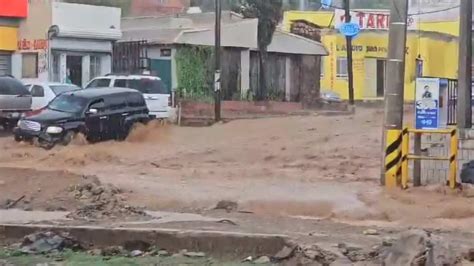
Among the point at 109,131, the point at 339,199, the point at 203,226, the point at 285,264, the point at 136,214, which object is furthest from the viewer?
the point at 109,131

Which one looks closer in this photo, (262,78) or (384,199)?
(384,199)

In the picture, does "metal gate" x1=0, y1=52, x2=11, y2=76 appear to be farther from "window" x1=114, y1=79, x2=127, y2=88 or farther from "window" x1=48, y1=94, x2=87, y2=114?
"window" x1=48, y1=94, x2=87, y2=114

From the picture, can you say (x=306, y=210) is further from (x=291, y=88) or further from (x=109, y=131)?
(x=291, y=88)

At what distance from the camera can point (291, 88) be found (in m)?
54.5

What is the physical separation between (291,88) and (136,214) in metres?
38.4

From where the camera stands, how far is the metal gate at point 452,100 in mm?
25281

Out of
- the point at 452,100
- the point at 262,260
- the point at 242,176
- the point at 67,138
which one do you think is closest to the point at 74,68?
the point at 67,138

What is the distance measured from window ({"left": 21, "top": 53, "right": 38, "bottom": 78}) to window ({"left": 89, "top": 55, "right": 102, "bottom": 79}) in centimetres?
249

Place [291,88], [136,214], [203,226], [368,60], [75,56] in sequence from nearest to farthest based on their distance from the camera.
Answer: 1. [203,226]
2. [136,214]
3. [75,56]
4. [291,88]
5. [368,60]

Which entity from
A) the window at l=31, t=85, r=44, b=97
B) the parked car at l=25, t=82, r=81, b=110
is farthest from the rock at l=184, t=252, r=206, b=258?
the window at l=31, t=85, r=44, b=97

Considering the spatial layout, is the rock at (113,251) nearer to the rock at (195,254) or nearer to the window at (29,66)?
the rock at (195,254)

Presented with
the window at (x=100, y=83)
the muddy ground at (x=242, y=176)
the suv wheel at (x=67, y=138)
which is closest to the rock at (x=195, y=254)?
the muddy ground at (x=242, y=176)

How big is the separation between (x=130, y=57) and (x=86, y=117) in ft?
61.4

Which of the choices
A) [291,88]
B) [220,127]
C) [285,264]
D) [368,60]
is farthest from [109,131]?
[368,60]
